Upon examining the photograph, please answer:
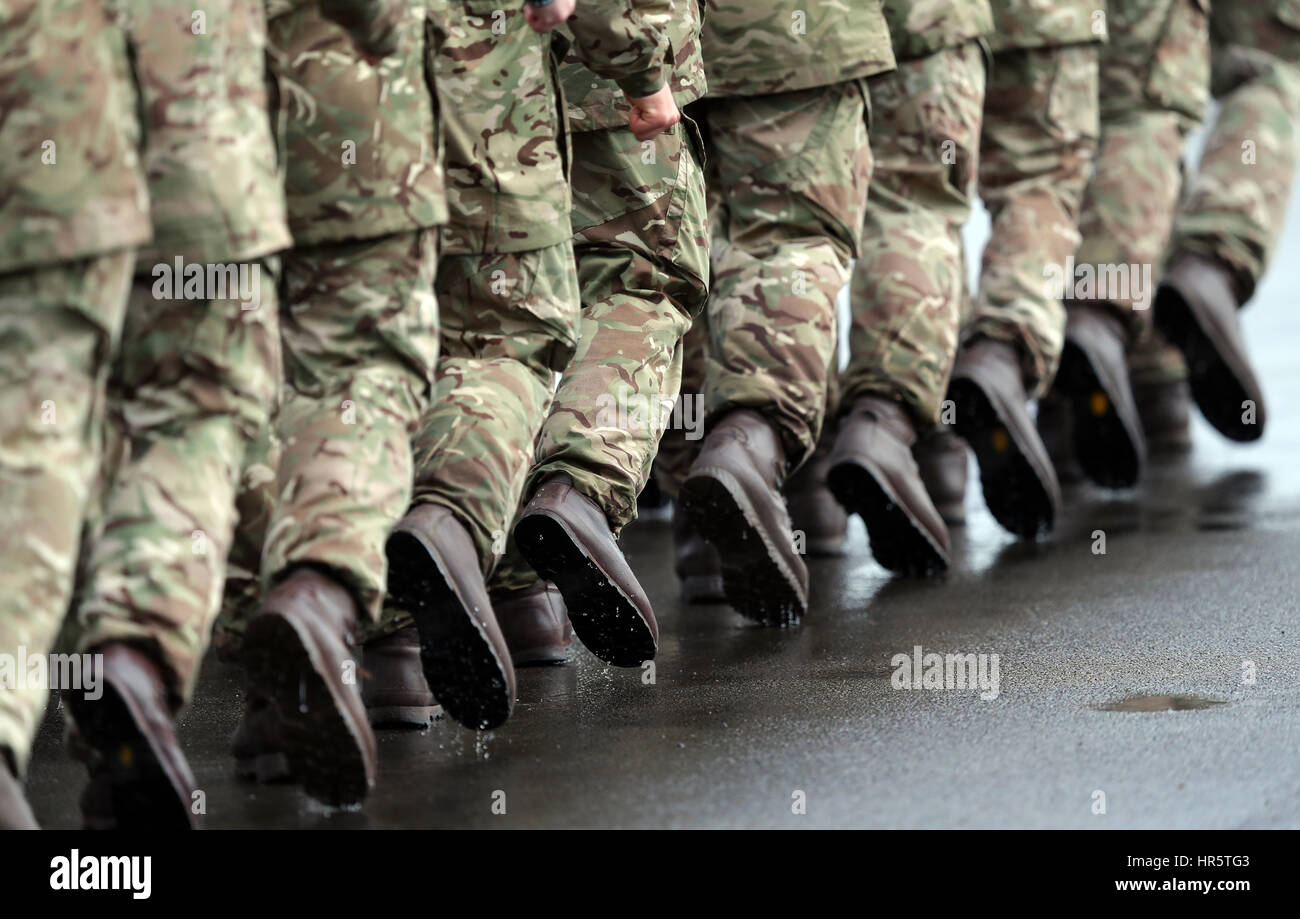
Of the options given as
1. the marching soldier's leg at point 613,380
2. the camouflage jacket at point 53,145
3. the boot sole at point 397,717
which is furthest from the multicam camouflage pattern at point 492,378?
the camouflage jacket at point 53,145

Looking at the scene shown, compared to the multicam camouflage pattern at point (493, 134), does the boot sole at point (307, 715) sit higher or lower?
lower

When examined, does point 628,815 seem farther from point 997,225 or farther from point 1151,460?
point 1151,460

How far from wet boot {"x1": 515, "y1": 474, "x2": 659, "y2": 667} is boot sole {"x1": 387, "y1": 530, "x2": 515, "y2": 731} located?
0.35 m

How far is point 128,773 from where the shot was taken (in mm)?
2852

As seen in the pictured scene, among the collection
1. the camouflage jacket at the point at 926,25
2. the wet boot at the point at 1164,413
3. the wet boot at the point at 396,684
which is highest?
the camouflage jacket at the point at 926,25

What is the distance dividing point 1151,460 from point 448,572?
4279mm

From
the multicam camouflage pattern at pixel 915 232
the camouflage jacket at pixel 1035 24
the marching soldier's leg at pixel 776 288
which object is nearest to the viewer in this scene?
the marching soldier's leg at pixel 776 288

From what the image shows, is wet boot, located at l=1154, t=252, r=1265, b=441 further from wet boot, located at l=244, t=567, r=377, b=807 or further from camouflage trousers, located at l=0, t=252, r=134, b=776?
camouflage trousers, located at l=0, t=252, r=134, b=776

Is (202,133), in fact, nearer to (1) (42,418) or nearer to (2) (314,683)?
(1) (42,418)

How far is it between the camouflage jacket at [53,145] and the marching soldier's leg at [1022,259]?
3.09 meters

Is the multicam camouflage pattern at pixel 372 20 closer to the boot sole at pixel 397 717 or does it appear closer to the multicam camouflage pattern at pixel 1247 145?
the boot sole at pixel 397 717

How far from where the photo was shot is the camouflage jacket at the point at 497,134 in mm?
3781

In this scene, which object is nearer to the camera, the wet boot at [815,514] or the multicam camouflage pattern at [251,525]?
the multicam camouflage pattern at [251,525]
